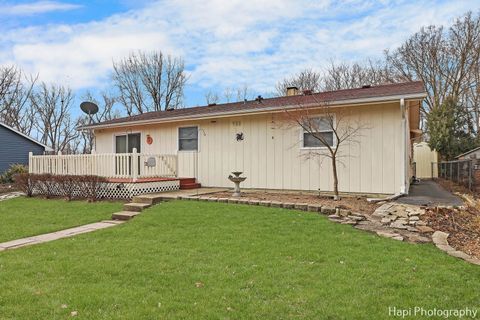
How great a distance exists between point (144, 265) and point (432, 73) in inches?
999

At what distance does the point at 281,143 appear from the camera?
10289mm

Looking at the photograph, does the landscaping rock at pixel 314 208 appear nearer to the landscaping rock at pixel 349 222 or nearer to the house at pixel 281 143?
the landscaping rock at pixel 349 222

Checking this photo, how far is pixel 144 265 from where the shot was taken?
4145 mm

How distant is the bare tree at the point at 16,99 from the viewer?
86.3 feet

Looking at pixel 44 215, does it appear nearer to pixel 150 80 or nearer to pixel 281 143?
pixel 281 143

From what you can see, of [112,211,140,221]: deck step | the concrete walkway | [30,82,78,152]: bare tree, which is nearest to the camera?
the concrete walkway

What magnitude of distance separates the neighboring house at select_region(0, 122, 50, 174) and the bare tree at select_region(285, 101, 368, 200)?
58.8 ft

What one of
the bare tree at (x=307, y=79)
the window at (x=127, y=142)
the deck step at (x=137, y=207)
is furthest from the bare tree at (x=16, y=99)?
the deck step at (x=137, y=207)

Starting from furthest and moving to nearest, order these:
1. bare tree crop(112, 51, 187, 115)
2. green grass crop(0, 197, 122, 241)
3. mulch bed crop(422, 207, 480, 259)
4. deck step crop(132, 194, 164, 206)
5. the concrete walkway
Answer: bare tree crop(112, 51, 187, 115) → deck step crop(132, 194, 164, 206) → green grass crop(0, 197, 122, 241) → the concrete walkway → mulch bed crop(422, 207, 480, 259)

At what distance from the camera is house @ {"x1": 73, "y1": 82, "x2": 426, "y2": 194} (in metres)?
8.80

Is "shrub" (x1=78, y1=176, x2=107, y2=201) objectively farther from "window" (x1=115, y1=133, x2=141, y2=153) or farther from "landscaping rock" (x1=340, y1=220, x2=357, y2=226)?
"landscaping rock" (x1=340, y1=220, x2=357, y2=226)

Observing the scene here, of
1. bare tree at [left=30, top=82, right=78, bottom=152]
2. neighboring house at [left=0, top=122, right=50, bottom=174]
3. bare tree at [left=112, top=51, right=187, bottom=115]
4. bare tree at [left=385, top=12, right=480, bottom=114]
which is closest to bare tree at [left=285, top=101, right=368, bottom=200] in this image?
bare tree at [left=385, top=12, right=480, bottom=114]

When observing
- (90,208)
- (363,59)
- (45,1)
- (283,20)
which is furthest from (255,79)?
(90,208)

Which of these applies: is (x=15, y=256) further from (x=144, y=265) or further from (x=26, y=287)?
(x=144, y=265)
